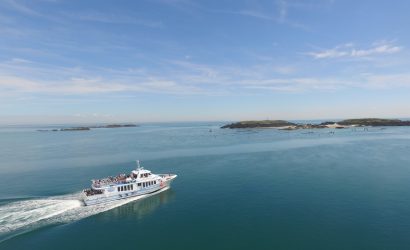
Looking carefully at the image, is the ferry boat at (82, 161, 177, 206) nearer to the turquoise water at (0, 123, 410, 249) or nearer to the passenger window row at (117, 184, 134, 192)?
the passenger window row at (117, 184, 134, 192)

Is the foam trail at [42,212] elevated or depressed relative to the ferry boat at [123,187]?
depressed

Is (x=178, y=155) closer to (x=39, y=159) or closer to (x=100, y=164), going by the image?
(x=100, y=164)

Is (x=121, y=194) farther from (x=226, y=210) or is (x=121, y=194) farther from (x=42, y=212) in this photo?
(x=226, y=210)

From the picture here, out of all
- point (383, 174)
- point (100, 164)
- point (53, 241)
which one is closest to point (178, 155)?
point (100, 164)

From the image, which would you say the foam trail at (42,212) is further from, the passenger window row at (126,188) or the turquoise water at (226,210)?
the passenger window row at (126,188)

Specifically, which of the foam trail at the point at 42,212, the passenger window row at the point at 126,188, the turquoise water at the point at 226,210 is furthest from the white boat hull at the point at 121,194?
the turquoise water at the point at 226,210

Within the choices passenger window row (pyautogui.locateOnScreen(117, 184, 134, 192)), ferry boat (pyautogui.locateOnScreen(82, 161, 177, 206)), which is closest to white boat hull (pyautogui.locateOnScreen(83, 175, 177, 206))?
ferry boat (pyautogui.locateOnScreen(82, 161, 177, 206))
